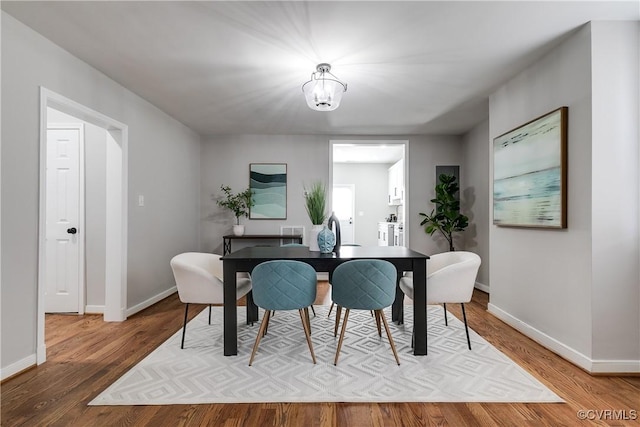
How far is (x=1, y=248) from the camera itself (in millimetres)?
2186

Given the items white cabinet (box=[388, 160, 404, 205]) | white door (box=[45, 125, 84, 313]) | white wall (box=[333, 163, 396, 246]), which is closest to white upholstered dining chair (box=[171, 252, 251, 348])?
white door (box=[45, 125, 84, 313])

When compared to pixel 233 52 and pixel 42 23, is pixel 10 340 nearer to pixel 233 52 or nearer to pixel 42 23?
pixel 42 23

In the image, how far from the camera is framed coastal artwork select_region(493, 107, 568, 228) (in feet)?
8.39

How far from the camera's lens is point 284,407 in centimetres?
188

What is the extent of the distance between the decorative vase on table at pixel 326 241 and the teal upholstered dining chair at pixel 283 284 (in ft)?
1.66

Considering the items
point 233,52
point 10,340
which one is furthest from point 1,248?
point 233,52

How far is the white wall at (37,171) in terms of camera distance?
7.36 ft

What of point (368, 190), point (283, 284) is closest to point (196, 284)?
point (283, 284)

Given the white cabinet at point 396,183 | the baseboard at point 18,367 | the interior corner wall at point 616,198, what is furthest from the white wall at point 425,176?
the baseboard at point 18,367

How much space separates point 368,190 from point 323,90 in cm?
641

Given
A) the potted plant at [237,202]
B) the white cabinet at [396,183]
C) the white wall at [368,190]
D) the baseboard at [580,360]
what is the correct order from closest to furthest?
the baseboard at [580,360] → the potted plant at [237,202] → the white cabinet at [396,183] → the white wall at [368,190]

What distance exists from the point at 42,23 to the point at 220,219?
3.62 metres

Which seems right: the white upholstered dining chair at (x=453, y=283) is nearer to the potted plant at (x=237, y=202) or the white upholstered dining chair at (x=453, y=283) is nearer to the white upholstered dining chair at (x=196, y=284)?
the white upholstered dining chair at (x=196, y=284)

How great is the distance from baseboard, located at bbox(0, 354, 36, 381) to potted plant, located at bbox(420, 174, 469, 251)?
15.7ft
